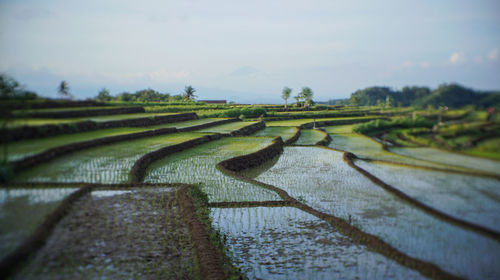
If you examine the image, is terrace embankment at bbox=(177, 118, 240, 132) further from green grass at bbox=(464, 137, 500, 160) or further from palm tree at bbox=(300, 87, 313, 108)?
green grass at bbox=(464, 137, 500, 160)

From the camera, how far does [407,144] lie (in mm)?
2639

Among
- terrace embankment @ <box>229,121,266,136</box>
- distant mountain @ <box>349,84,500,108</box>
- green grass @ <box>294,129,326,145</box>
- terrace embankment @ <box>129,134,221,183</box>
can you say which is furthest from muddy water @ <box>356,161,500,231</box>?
terrace embankment @ <box>229,121,266,136</box>

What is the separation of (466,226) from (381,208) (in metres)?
2.18

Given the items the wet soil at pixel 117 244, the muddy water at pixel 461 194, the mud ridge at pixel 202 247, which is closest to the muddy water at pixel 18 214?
the wet soil at pixel 117 244

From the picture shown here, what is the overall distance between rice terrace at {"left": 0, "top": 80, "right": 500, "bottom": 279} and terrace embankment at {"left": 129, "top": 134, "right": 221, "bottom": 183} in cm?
7

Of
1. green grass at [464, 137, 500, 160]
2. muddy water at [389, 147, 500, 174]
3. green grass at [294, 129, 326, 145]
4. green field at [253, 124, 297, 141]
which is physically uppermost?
green grass at [464, 137, 500, 160]

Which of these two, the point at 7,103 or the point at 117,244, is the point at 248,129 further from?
the point at 7,103

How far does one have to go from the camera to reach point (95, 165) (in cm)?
538

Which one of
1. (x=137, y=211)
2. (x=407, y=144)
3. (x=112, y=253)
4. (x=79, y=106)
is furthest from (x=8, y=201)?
(x=407, y=144)

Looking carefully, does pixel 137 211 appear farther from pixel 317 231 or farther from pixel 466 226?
pixel 466 226

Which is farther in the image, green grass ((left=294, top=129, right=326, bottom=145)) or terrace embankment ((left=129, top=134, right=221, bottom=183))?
green grass ((left=294, top=129, right=326, bottom=145))

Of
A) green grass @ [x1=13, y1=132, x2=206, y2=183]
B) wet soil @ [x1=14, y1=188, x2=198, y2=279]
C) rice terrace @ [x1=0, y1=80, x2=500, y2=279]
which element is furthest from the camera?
wet soil @ [x1=14, y1=188, x2=198, y2=279]

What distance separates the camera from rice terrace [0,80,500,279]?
6.35 ft

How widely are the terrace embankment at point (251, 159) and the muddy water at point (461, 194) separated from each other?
7052 mm
